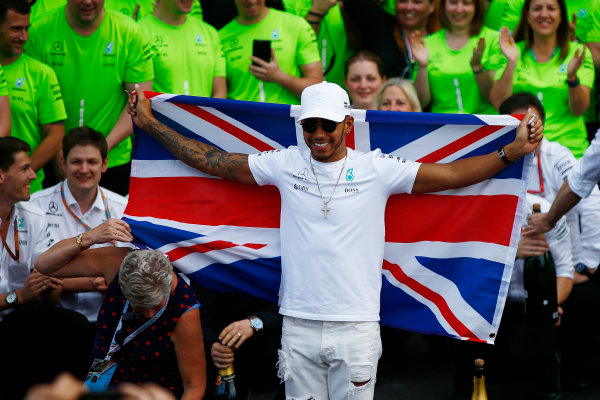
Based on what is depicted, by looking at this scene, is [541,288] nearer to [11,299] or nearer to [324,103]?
[324,103]

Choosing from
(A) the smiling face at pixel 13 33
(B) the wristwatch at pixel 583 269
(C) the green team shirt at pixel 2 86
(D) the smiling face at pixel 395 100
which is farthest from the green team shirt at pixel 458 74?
(C) the green team shirt at pixel 2 86

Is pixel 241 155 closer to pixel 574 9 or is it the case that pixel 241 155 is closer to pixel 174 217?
pixel 174 217

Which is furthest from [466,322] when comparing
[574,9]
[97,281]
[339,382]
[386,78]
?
[574,9]

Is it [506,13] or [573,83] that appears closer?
[573,83]

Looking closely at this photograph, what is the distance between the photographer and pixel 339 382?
4.39 metres

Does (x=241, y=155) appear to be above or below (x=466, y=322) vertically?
above

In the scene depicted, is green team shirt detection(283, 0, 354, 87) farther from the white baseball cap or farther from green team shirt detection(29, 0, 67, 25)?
the white baseball cap

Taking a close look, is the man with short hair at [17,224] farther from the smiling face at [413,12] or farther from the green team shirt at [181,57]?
the smiling face at [413,12]

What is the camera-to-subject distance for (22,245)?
19.0ft

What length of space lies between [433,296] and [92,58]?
136 inches

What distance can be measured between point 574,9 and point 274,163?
175 inches

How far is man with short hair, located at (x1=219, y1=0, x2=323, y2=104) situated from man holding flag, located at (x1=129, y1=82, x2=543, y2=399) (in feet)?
9.05

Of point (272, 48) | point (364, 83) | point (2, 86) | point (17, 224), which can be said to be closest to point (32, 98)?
point (2, 86)

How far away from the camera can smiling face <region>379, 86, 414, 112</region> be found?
6602mm
